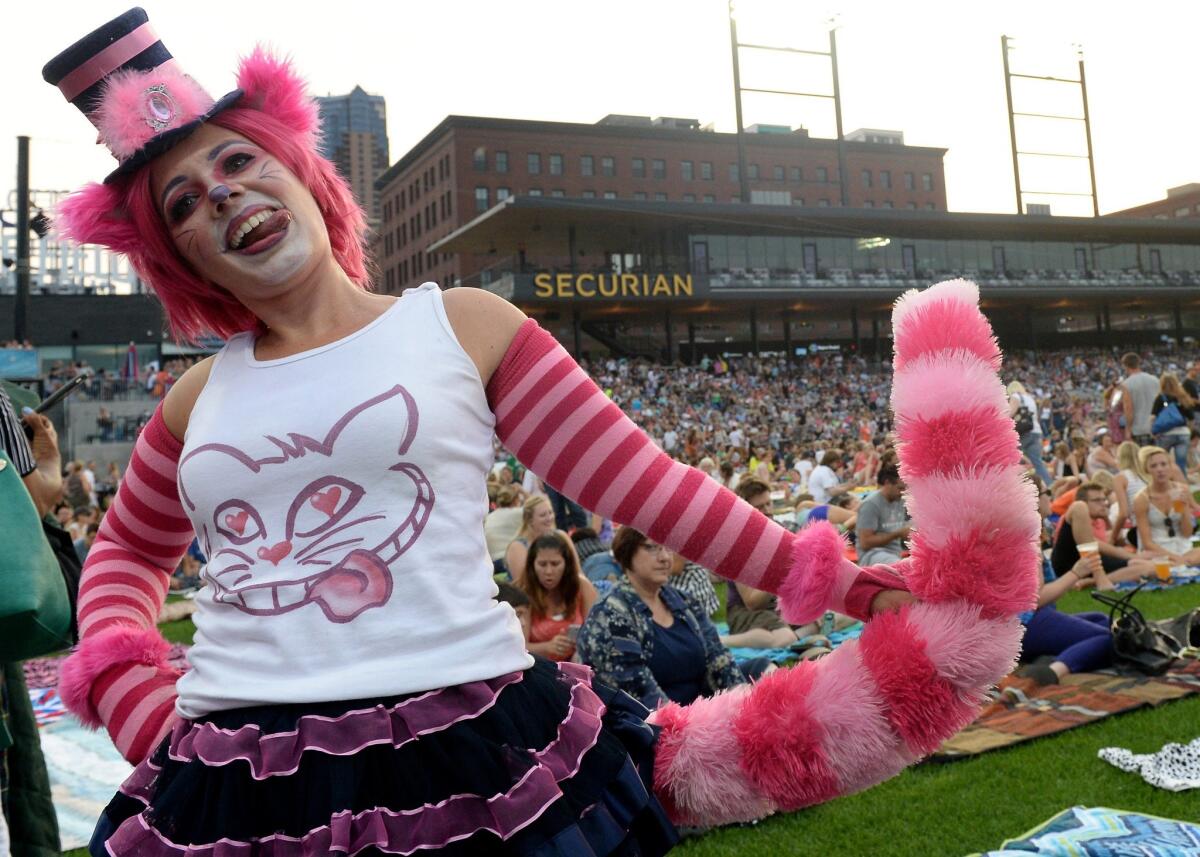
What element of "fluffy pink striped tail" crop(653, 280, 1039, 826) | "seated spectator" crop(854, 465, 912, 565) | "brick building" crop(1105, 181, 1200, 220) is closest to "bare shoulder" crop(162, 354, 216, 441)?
"fluffy pink striped tail" crop(653, 280, 1039, 826)

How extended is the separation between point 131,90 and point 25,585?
864 mm

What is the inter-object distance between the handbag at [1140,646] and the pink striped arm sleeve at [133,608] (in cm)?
607

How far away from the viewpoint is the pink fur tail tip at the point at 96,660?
66.3 inches

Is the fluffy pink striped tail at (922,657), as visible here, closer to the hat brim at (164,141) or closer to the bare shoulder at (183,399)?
the bare shoulder at (183,399)

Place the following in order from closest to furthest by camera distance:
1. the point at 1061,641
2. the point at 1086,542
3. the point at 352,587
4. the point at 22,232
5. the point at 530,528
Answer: the point at 352,587
the point at 1061,641
the point at 530,528
the point at 1086,542
the point at 22,232

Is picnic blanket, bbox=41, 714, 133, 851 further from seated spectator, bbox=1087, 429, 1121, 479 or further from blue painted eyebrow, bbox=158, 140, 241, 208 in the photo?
seated spectator, bbox=1087, 429, 1121, 479

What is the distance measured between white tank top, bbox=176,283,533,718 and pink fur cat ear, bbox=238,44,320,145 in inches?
Result: 19.1

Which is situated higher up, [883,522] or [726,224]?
[726,224]

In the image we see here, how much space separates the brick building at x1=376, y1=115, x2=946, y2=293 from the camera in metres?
61.6

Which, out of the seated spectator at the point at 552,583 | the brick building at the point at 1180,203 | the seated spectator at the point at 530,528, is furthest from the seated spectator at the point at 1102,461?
the brick building at the point at 1180,203

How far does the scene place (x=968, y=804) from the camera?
15.1 feet

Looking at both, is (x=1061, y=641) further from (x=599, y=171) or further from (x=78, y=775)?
(x=599, y=171)

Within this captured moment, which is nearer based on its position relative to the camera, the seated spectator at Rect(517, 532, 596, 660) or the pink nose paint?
the pink nose paint

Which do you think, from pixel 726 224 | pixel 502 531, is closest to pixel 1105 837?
pixel 502 531
